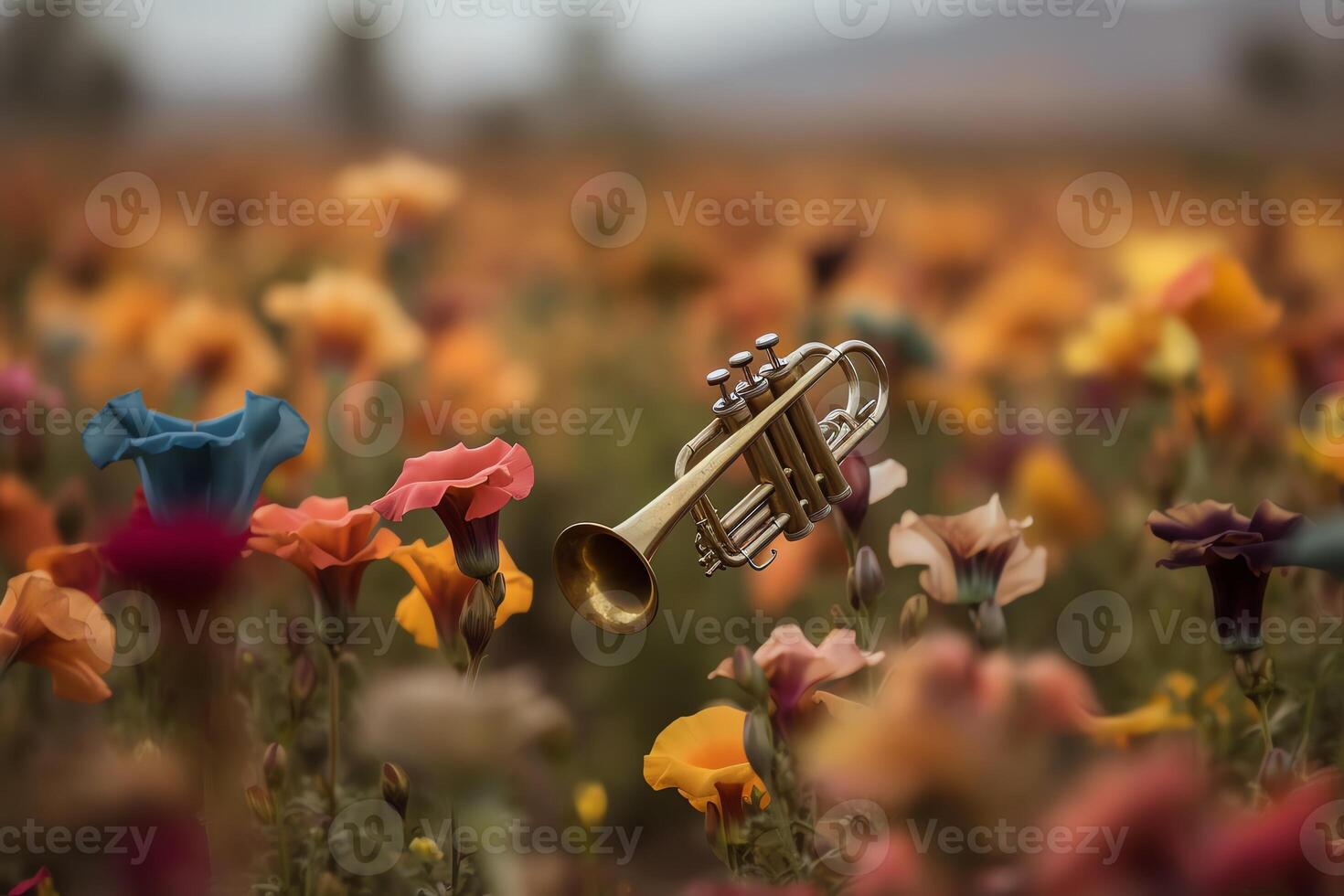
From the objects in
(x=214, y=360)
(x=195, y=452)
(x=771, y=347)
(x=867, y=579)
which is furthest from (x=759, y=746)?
(x=214, y=360)

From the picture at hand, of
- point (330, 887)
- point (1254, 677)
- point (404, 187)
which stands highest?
point (404, 187)

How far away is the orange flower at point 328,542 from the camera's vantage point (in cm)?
68

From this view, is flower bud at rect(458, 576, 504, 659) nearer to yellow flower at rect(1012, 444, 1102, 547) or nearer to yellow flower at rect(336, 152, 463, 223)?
yellow flower at rect(1012, 444, 1102, 547)

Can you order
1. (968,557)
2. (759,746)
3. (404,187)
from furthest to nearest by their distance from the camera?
(404,187)
(968,557)
(759,746)

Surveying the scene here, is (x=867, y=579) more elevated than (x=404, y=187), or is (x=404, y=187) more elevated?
(x=404, y=187)

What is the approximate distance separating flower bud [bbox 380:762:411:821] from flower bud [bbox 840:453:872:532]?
32cm

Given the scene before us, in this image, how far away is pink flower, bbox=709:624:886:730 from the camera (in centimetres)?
65

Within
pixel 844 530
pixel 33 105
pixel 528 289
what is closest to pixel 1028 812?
pixel 844 530

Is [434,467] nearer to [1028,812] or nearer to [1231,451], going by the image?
[1028,812]

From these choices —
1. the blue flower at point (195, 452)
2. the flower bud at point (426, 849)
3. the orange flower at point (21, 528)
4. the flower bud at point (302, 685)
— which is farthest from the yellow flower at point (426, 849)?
the orange flower at point (21, 528)

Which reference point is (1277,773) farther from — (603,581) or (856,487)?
(603,581)

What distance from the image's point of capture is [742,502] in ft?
2.40

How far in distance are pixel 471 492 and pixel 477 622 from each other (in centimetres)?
8

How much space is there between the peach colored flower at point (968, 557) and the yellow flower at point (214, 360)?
70 centimetres
